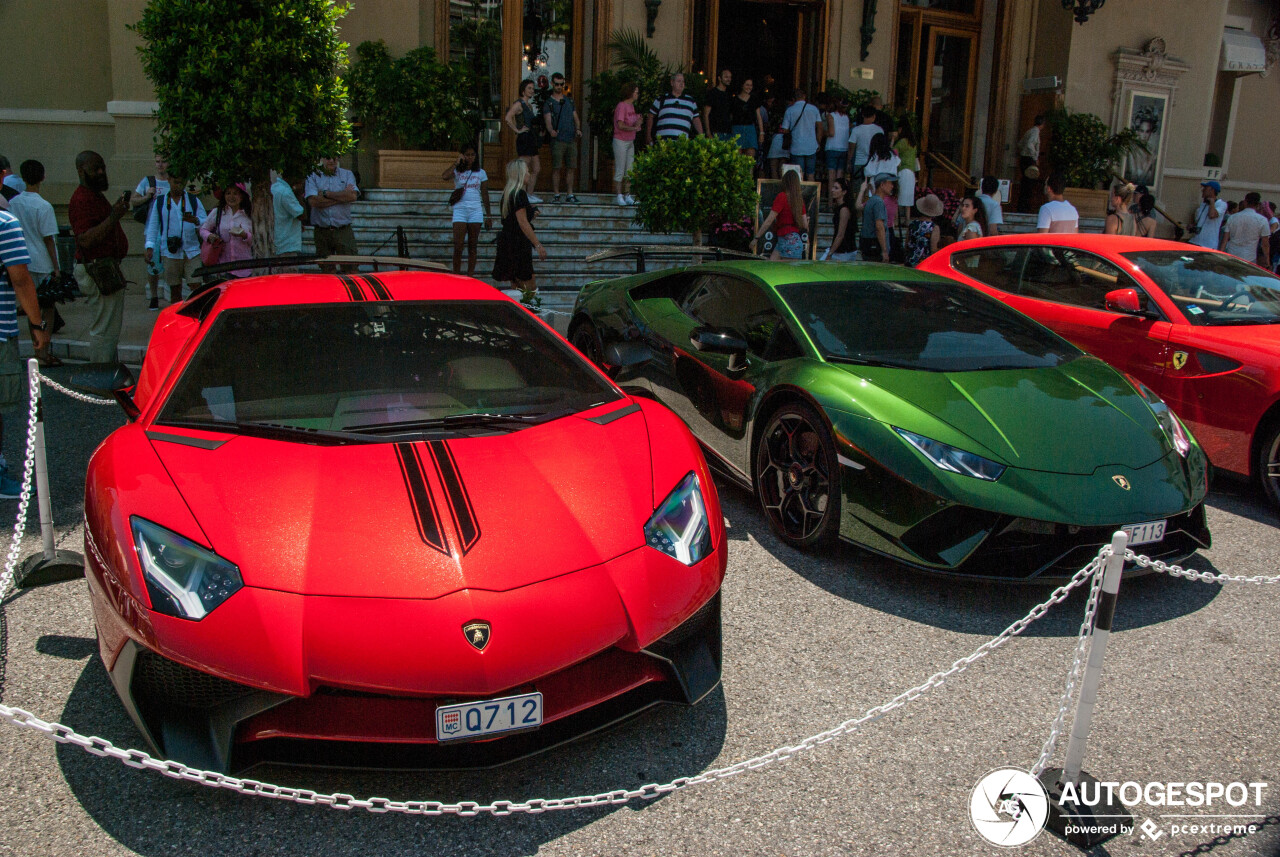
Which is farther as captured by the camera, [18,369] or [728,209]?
[728,209]

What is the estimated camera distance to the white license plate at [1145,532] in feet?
12.4

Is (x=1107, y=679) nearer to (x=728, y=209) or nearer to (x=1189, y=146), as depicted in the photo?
(x=728, y=209)

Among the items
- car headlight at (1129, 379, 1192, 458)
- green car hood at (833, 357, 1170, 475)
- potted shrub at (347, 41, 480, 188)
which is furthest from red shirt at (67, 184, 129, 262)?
car headlight at (1129, 379, 1192, 458)

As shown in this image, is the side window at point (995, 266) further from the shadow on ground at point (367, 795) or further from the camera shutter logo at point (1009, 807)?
the shadow on ground at point (367, 795)

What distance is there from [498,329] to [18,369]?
9.79 feet

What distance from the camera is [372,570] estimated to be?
249 cm

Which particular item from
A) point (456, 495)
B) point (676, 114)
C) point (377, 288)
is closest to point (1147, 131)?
point (676, 114)

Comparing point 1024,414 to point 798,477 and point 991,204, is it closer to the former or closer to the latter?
point 798,477

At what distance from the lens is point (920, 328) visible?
4879mm

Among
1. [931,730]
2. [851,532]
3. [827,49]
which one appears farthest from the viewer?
[827,49]

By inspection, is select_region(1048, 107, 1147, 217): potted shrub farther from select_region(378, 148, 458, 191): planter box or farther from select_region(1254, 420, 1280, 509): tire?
select_region(1254, 420, 1280, 509): tire

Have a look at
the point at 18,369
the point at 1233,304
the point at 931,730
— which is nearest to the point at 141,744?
the point at 931,730

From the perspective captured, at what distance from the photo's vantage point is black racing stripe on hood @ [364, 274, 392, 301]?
3.78m

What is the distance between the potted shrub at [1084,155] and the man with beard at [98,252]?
14.7 m
